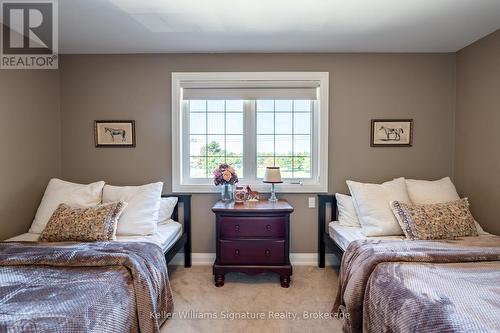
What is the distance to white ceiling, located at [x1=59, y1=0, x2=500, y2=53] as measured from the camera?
2191 millimetres

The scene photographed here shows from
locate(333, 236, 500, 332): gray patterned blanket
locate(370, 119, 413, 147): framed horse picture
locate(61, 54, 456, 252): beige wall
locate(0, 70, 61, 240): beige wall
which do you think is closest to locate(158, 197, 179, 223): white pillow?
locate(61, 54, 456, 252): beige wall

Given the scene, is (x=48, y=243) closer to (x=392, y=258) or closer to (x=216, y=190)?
(x=216, y=190)

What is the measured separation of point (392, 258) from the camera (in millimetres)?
1889

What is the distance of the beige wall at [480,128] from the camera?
265 cm

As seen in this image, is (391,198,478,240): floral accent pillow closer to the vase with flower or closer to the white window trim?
the white window trim

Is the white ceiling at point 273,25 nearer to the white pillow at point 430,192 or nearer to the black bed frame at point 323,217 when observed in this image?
the white pillow at point 430,192

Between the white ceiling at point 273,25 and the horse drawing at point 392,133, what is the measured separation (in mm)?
841

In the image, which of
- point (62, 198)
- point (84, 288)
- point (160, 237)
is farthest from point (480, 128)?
point (62, 198)

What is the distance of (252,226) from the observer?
279cm

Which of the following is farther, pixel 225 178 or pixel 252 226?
pixel 225 178

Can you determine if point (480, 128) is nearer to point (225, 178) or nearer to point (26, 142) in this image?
point (225, 178)

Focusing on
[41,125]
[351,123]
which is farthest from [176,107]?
[351,123]

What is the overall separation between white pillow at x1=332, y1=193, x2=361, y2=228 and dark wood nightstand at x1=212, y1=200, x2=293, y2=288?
62 cm

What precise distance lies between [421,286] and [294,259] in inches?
73.0
